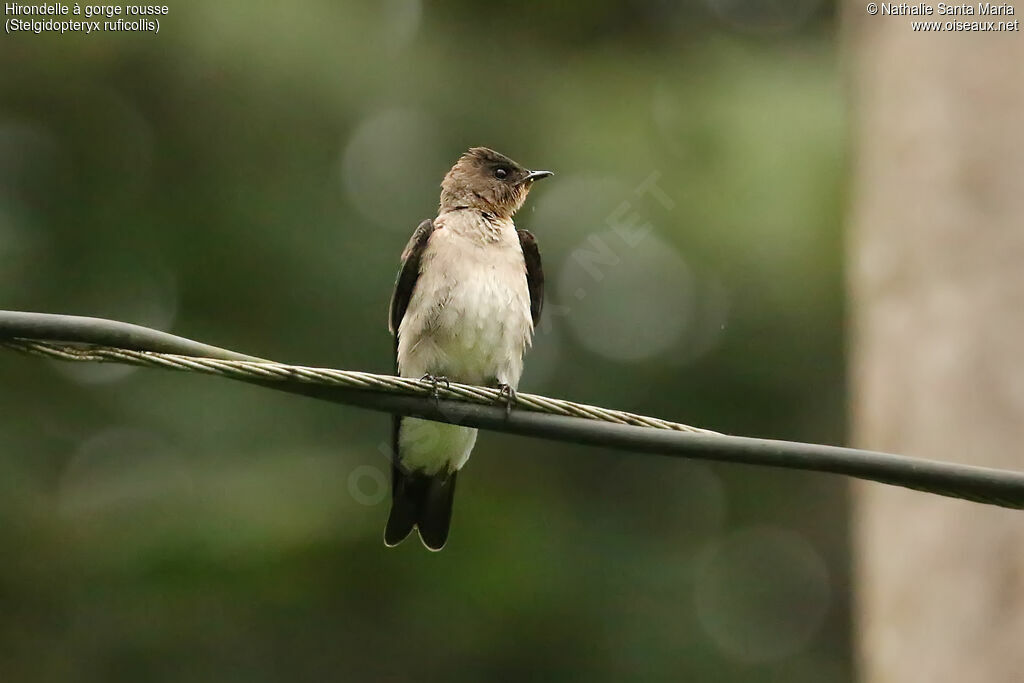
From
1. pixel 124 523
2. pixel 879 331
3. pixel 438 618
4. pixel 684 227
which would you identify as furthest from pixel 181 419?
pixel 879 331

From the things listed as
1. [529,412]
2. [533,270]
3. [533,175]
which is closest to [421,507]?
[533,270]

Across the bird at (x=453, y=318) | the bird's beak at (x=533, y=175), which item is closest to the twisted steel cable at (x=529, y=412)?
the bird at (x=453, y=318)

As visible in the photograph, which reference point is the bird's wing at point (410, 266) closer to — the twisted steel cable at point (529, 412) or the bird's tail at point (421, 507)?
the bird's tail at point (421, 507)

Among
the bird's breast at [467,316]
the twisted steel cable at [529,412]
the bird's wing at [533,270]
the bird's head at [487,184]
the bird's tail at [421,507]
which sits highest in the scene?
the bird's head at [487,184]

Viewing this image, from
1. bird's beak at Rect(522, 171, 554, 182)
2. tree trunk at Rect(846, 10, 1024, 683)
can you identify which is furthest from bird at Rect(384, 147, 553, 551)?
tree trunk at Rect(846, 10, 1024, 683)

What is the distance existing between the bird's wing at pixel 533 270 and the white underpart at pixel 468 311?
0.14m

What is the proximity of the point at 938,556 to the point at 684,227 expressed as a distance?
15.1 feet

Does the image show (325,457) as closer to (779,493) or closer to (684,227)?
(684,227)

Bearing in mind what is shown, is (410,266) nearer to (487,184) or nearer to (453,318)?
(453,318)

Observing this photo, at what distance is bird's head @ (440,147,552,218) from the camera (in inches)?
266

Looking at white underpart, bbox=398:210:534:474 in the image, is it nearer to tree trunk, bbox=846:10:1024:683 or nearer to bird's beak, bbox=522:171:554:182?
bird's beak, bbox=522:171:554:182

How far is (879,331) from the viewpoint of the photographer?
7.86 m

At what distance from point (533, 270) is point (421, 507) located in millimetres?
1338

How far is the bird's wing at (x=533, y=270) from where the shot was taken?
6605 mm
